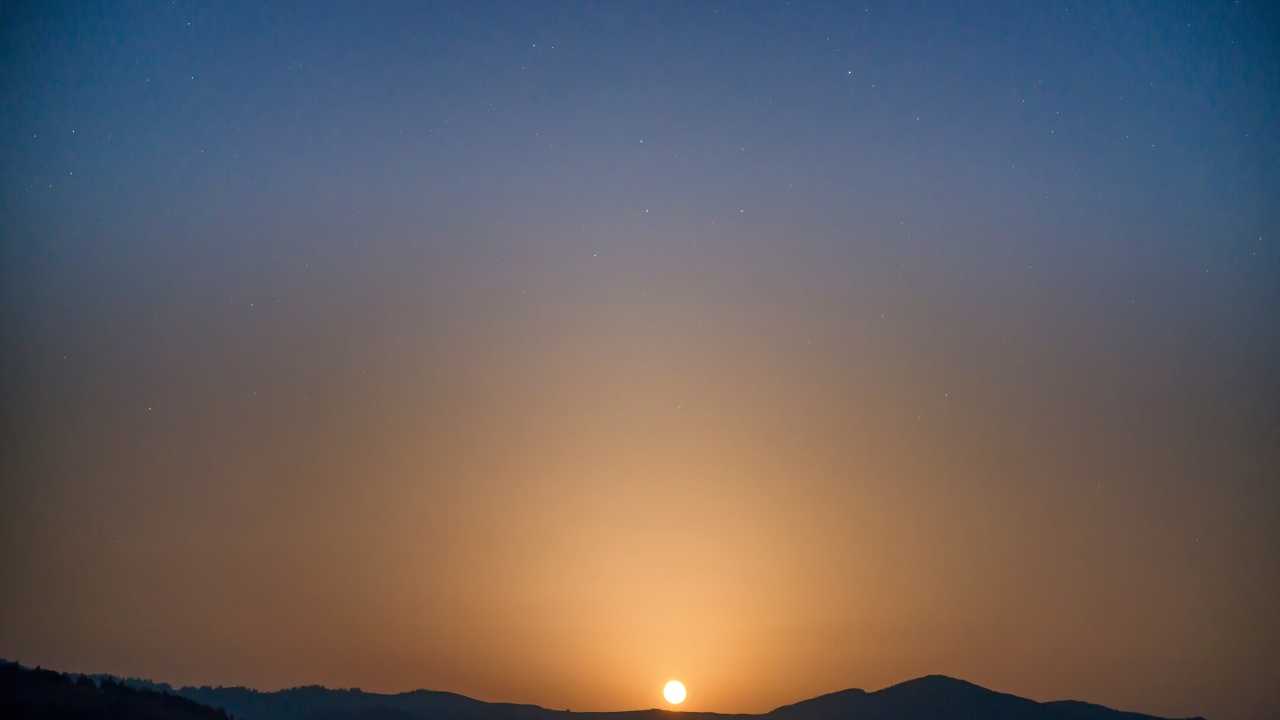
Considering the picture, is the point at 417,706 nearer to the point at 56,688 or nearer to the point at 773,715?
the point at 773,715

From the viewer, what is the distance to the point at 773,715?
194875 millimetres

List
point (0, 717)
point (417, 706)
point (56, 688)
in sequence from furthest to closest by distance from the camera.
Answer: point (417, 706), point (56, 688), point (0, 717)

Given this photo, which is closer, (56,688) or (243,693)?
(56,688)

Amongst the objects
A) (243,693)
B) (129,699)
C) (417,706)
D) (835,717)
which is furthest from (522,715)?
(129,699)

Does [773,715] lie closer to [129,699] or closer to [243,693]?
[243,693]

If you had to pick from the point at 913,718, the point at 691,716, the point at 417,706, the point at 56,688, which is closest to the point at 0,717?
the point at 56,688

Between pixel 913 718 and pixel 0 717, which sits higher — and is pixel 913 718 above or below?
above

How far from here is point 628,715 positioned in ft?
568

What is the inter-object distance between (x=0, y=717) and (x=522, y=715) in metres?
112

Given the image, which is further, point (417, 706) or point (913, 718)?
point (913, 718)

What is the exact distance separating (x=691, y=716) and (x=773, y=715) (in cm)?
3056

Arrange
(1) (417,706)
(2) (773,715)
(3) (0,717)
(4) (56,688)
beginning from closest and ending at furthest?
1. (3) (0,717)
2. (4) (56,688)
3. (1) (417,706)
4. (2) (773,715)

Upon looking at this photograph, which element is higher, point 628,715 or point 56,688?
point 628,715

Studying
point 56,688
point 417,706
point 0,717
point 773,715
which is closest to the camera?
point 0,717
